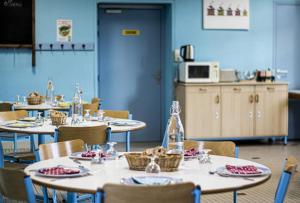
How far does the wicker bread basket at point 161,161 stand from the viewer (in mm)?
2762

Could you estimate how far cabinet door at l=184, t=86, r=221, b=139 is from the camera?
8.38 m

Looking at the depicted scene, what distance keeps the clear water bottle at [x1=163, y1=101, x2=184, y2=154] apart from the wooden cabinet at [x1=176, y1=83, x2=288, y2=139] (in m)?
5.19

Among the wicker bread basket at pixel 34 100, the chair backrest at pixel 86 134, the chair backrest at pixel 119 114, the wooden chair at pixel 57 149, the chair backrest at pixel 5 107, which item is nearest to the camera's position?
the wooden chair at pixel 57 149

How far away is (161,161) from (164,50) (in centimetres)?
655

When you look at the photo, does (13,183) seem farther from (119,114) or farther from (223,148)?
(119,114)

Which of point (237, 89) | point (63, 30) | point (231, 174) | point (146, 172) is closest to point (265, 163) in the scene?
point (237, 89)

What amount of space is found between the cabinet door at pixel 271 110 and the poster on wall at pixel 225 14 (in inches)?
45.8

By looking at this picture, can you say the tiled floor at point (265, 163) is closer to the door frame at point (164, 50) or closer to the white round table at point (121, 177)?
the door frame at point (164, 50)

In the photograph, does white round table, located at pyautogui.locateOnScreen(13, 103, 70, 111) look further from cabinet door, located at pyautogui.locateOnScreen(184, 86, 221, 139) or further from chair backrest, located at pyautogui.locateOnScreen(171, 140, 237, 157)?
chair backrest, located at pyautogui.locateOnScreen(171, 140, 237, 157)

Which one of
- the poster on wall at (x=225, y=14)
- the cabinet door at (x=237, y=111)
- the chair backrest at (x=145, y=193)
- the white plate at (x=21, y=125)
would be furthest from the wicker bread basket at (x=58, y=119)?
the poster on wall at (x=225, y=14)

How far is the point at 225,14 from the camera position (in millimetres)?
8930

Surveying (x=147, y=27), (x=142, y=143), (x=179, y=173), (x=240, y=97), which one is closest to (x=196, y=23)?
(x=147, y=27)

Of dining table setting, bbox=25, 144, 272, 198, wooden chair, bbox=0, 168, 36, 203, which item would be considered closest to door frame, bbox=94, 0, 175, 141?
dining table setting, bbox=25, 144, 272, 198

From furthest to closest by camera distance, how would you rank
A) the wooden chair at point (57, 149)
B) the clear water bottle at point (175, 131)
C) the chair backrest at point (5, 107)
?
the chair backrest at point (5, 107), the wooden chair at point (57, 149), the clear water bottle at point (175, 131)
